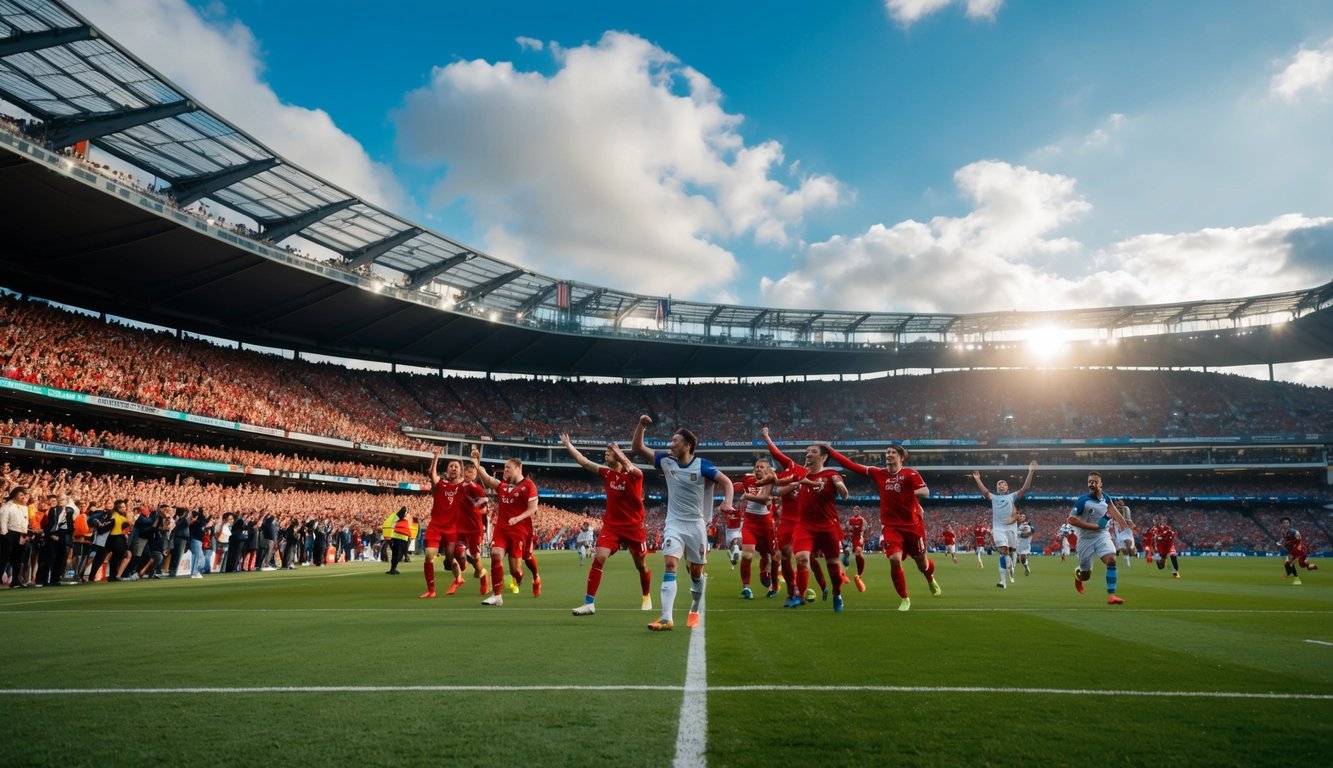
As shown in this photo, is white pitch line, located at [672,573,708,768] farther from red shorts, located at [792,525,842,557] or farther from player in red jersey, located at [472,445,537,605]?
player in red jersey, located at [472,445,537,605]

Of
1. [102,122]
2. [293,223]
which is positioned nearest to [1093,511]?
[102,122]

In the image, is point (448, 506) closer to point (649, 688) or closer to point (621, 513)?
point (621, 513)

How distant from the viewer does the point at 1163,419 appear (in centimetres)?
6191

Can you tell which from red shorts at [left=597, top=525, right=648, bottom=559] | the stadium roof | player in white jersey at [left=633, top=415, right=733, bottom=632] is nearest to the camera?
player in white jersey at [left=633, top=415, right=733, bottom=632]

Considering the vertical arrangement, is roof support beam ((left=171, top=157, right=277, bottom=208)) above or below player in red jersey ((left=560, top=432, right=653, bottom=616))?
above

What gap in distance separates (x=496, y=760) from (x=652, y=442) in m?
62.7

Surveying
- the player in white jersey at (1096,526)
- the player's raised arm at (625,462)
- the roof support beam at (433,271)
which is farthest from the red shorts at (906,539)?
the roof support beam at (433,271)

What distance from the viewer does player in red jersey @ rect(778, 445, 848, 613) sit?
1152 centimetres

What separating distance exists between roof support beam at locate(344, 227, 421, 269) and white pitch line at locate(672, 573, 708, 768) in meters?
42.0

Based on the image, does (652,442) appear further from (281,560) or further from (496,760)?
(496,760)

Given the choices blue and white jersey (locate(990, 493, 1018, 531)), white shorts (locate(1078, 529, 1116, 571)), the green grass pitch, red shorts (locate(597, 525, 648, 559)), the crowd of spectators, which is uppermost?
the crowd of spectators

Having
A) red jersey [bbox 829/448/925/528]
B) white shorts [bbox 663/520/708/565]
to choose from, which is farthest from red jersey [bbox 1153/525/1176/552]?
white shorts [bbox 663/520/708/565]

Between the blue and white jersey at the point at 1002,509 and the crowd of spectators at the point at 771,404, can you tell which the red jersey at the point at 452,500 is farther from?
the crowd of spectators at the point at 771,404

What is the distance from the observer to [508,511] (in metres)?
12.8
